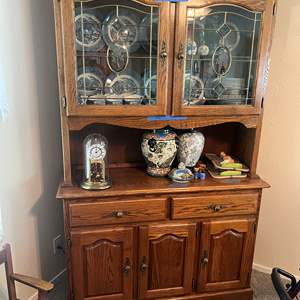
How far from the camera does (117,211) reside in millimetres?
1568

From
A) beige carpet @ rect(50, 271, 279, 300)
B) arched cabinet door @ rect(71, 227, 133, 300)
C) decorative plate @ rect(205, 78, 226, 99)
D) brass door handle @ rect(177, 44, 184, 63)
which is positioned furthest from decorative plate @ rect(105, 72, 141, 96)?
beige carpet @ rect(50, 271, 279, 300)

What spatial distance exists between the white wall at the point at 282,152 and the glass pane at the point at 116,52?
819 millimetres

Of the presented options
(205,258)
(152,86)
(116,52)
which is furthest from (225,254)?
(116,52)

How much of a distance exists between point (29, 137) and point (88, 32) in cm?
64

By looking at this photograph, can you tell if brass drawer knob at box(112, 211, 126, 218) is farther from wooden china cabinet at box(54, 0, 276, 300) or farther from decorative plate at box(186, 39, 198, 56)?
decorative plate at box(186, 39, 198, 56)

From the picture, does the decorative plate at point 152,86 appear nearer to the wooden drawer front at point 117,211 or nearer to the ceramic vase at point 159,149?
the ceramic vase at point 159,149

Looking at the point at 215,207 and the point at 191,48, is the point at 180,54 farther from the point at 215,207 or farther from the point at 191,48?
the point at 215,207

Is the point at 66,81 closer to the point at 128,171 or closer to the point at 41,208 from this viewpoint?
the point at 128,171

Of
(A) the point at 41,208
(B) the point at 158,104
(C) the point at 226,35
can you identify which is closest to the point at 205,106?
(B) the point at 158,104

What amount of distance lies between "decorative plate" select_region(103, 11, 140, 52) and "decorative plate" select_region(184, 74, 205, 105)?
312mm

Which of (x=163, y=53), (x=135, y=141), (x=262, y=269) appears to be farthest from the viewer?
(x=262, y=269)

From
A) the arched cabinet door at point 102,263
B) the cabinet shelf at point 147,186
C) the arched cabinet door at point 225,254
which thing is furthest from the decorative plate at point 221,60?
the arched cabinet door at point 102,263

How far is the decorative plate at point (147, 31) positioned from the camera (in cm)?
148

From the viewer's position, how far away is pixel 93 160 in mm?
1612
